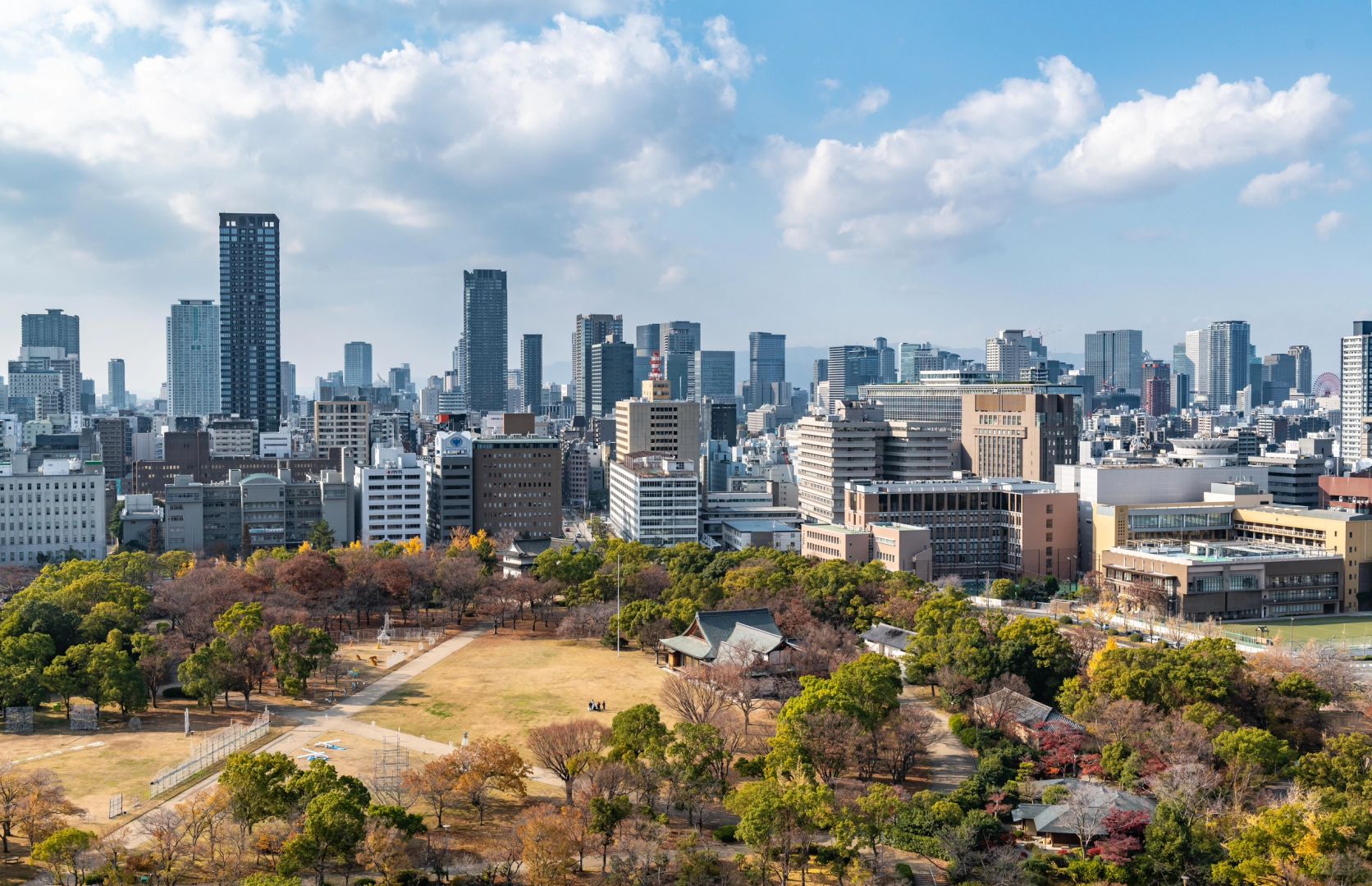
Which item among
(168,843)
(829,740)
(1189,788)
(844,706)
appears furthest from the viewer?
(844,706)

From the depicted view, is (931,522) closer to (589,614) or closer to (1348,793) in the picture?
(589,614)

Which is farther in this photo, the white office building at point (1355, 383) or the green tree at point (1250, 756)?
the white office building at point (1355, 383)

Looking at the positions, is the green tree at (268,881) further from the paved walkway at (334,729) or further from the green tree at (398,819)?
the paved walkway at (334,729)

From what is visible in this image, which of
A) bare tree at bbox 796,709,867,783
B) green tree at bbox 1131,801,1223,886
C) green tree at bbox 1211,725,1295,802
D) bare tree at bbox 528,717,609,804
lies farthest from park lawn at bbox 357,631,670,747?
green tree at bbox 1211,725,1295,802

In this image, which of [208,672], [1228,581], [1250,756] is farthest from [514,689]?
[1228,581]

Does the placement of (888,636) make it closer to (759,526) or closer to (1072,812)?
(1072,812)

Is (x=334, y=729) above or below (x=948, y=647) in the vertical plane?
below

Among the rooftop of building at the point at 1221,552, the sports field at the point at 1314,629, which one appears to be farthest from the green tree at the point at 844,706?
the rooftop of building at the point at 1221,552

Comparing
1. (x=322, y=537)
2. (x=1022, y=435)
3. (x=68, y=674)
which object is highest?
(x=1022, y=435)
